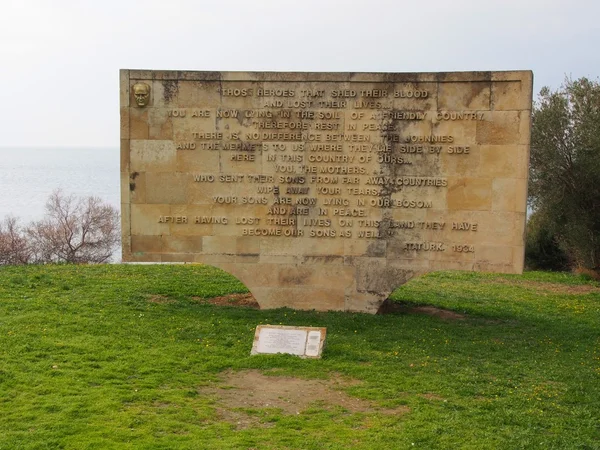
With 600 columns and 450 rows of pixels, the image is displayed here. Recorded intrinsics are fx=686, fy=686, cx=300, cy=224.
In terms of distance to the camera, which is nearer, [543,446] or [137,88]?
[543,446]

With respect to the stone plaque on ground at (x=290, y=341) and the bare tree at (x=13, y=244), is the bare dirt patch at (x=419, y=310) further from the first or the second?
the bare tree at (x=13, y=244)

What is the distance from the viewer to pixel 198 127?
15797mm

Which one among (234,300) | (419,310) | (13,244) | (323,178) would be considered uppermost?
(323,178)

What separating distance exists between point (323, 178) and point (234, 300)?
4.13m

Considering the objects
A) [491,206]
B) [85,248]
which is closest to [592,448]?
[491,206]

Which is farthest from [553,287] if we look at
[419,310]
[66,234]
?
[66,234]

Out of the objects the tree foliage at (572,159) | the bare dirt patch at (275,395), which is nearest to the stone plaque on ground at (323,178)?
the bare dirt patch at (275,395)

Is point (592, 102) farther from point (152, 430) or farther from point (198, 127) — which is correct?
point (152, 430)

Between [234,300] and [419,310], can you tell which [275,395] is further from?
[419,310]

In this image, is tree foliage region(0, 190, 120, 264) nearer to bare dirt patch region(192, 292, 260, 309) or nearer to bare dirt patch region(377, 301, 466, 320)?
bare dirt patch region(192, 292, 260, 309)

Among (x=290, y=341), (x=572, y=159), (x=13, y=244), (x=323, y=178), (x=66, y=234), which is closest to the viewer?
(x=290, y=341)

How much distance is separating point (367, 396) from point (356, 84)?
7.68 metres

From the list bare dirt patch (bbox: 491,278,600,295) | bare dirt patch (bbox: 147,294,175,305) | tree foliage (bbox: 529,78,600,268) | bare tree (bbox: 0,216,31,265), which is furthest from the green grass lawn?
bare tree (bbox: 0,216,31,265)

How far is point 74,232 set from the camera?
137 ft
